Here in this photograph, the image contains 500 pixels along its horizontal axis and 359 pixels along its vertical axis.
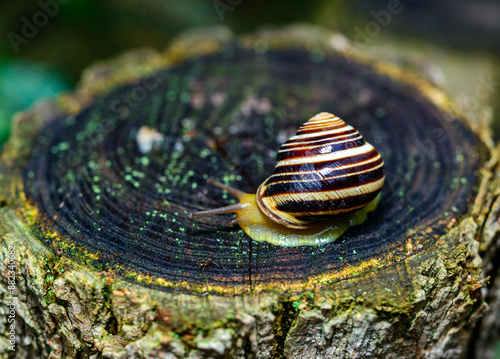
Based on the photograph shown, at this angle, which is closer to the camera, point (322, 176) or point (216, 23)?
point (322, 176)

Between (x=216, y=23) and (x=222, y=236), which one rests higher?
(x=222, y=236)

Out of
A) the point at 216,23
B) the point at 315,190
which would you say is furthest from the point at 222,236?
the point at 216,23

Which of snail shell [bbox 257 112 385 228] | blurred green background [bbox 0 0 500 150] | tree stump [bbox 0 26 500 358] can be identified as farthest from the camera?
blurred green background [bbox 0 0 500 150]

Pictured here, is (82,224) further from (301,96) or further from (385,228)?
(301,96)

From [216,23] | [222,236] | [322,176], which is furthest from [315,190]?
[216,23]

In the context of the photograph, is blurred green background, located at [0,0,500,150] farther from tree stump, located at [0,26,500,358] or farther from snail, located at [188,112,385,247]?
snail, located at [188,112,385,247]

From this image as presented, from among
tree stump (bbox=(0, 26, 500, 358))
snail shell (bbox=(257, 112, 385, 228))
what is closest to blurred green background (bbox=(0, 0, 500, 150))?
tree stump (bbox=(0, 26, 500, 358))

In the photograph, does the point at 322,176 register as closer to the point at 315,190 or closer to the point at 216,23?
the point at 315,190
